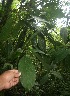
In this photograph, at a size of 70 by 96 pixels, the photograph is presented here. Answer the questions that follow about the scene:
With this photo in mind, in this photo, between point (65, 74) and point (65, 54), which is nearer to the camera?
point (65, 54)

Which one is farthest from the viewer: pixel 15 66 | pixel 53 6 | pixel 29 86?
pixel 15 66

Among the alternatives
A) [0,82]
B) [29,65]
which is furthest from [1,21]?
[29,65]

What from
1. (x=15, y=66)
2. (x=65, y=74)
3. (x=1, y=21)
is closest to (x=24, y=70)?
(x=15, y=66)

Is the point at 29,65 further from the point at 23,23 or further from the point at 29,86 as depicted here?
the point at 23,23

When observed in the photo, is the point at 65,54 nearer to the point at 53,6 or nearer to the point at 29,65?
the point at 29,65

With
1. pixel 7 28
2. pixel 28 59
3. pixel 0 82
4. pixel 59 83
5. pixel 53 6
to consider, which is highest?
pixel 53 6

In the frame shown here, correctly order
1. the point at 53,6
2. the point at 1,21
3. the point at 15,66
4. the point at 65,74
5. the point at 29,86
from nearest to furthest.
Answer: the point at 29,86
the point at 53,6
the point at 15,66
the point at 1,21
the point at 65,74

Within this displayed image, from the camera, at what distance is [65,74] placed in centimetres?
217

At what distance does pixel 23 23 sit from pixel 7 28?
0.30 ft

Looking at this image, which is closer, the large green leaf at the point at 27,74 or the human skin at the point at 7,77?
the large green leaf at the point at 27,74

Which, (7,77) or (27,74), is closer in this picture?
(27,74)

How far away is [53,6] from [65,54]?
15.0 inches

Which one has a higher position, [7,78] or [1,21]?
A: [1,21]

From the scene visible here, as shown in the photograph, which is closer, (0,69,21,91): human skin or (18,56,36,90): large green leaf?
(18,56,36,90): large green leaf
